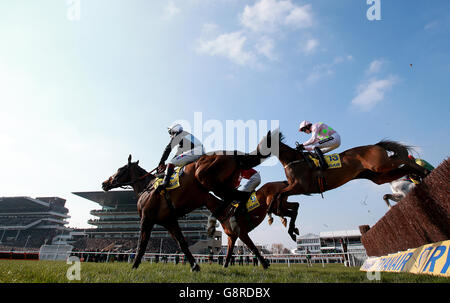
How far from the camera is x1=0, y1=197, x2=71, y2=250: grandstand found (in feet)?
232

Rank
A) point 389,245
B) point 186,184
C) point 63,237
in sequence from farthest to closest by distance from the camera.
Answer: point 63,237, point 389,245, point 186,184

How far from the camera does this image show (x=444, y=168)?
3805mm

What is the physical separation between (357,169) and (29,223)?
96.3 meters

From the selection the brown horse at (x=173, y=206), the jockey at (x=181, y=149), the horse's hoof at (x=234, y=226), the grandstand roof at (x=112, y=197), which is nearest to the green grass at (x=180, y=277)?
the brown horse at (x=173, y=206)

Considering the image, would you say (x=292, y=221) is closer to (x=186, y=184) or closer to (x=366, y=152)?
(x=366, y=152)

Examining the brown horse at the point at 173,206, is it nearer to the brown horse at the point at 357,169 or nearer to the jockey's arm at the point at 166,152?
the jockey's arm at the point at 166,152

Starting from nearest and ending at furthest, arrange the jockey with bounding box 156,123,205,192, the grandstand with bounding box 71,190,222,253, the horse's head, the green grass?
the green grass
the jockey with bounding box 156,123,205,192
the horse's head
the grandstand with bounding box 71,190,222,253

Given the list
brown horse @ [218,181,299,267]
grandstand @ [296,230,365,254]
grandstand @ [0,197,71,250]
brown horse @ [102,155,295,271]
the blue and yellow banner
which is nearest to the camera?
the blue and yellow banner

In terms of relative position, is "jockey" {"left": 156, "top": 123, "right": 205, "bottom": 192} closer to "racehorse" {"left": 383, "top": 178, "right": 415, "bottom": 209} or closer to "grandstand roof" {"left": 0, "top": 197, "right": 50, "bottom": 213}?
"racehorse" {"left": 383, "top": 178, "right": 415, "bottom": 209}

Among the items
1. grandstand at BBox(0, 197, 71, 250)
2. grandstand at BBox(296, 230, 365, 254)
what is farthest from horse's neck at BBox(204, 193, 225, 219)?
grandstand at BBox(0, 197, 71, 250)

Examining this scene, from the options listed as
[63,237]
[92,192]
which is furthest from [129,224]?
[63,237]

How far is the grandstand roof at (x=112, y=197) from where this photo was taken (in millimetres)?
60250

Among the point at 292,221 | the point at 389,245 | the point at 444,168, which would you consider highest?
the point at 444,168
